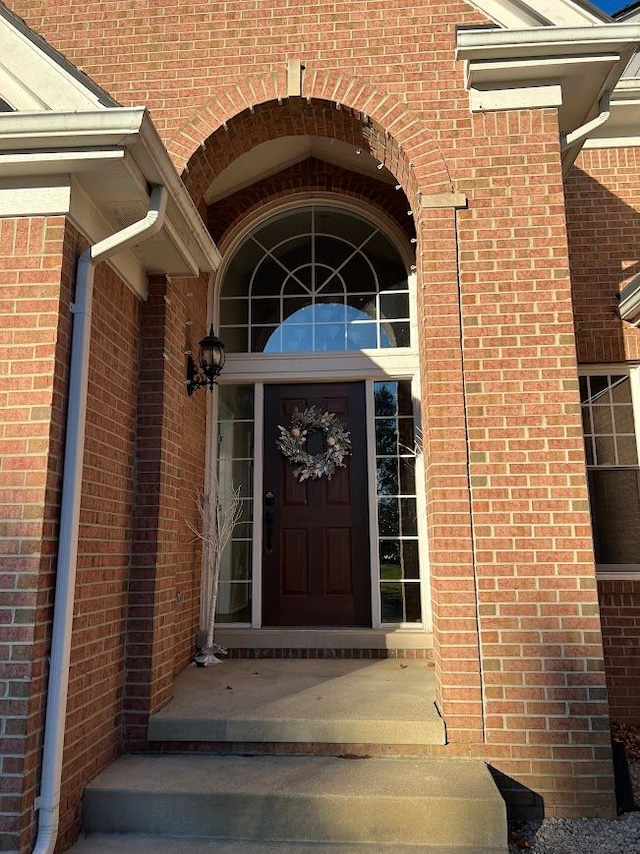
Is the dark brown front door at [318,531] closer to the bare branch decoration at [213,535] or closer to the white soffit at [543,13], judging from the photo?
the bare branch decoration at [213,535]

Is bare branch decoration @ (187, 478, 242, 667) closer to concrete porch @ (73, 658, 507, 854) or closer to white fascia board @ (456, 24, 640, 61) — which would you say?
concrete porch @ (73, 658, 507, 854)

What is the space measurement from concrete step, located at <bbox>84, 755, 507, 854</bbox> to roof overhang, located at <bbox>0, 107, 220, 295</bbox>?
2.97 meters

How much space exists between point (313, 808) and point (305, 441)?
3.12m

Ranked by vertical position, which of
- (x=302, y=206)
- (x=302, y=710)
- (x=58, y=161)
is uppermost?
(x=302, y=206)

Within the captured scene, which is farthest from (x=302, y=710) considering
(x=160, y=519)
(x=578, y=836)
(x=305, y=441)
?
(x=305, y=441)

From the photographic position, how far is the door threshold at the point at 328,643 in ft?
16.4

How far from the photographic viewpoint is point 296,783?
124 inches

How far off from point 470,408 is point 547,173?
65.8 inches

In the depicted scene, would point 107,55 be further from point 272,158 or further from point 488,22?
point 488,22

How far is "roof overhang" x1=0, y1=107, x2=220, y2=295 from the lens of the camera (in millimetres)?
2867

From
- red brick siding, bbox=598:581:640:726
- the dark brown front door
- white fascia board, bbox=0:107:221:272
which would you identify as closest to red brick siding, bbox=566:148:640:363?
red brick siding, bbox=598:581:640:726

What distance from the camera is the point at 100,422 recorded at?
346 cm

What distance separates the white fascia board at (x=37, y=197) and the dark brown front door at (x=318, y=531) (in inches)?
112

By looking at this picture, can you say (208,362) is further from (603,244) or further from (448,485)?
(603,244)
